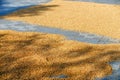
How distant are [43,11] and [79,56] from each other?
625 centimetres

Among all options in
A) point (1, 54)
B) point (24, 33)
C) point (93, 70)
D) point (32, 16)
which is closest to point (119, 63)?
point (93, 70)

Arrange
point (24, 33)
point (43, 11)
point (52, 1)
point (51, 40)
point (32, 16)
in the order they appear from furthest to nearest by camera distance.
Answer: point (52, 1) → point (43, 11) → point (32, 16) → point (24, 33) → point (51, 40)

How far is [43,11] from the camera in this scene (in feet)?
41.2

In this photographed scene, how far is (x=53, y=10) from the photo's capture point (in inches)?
506

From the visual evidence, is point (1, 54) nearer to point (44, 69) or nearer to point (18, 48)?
point (18, 48)

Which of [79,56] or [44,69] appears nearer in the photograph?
[44,69]

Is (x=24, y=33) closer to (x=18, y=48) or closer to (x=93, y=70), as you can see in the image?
(x=18, y=48)

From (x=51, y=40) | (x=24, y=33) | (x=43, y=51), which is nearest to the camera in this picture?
(x=43, y=51)

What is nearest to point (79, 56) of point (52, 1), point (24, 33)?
point (24, 33)

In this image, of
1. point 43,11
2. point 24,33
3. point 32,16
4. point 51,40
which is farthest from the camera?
point 43,11

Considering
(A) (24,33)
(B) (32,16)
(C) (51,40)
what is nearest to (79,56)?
(C) (51,40)

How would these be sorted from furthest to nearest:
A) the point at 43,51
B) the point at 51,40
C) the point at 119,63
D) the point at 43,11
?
the point at 43,11
the point at 51,40
the point at 43,51
the point at 119,63

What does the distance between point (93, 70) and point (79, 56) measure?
92 cm

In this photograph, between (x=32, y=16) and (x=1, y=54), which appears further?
(x=32, y=16)
